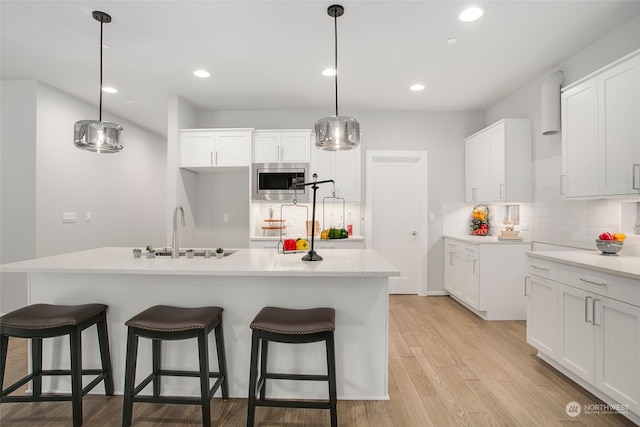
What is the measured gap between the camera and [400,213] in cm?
503

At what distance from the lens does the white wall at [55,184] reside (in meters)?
3.76

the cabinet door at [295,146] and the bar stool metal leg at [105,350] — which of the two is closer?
the bar stool metal leg at [105,350]

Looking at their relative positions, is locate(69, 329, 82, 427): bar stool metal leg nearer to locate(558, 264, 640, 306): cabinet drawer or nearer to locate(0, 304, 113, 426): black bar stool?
locate(0, 304, 113, 426): black bar stool

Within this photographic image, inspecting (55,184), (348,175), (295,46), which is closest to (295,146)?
(348,175)

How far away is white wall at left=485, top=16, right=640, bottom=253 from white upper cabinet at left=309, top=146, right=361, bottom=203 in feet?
7.03

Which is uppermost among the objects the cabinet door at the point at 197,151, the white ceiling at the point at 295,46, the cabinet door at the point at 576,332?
the white ceiling at the point at 295,46

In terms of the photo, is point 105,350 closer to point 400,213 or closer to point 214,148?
point 214,148

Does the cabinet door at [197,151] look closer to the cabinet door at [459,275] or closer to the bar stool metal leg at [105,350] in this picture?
the bar stool metal leg at [105,350]

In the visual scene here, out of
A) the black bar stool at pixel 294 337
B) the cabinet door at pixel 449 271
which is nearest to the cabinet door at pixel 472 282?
the cabinet door at pixel 449 271

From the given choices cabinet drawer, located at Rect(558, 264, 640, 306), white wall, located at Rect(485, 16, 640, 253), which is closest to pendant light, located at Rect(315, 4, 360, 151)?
cabinet drawer, located at Rect(558, 264, 640, 306)

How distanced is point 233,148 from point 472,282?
11.8 ft

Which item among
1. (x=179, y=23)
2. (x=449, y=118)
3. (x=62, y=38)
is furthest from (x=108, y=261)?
(x=449, y=118)

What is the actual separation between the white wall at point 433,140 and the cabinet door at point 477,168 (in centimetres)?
15

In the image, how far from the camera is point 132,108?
16.1 feet
